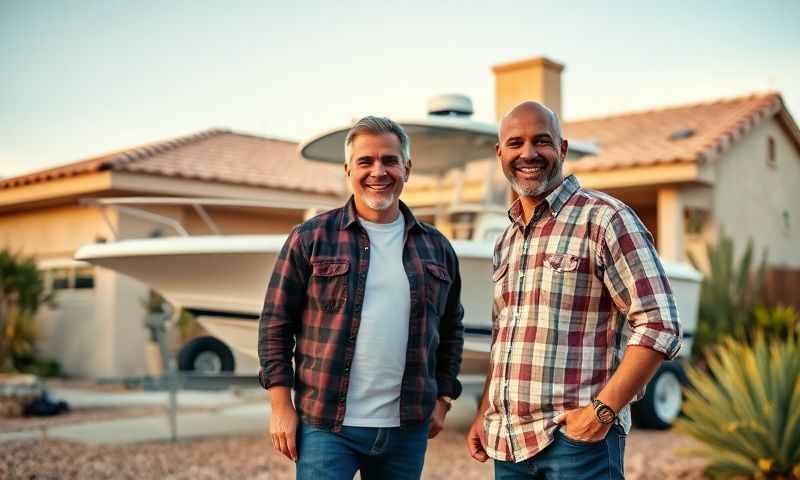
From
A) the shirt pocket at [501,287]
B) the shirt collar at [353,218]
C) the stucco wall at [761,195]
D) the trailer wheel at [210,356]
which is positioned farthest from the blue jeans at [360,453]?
the stucco wall at [761,195]

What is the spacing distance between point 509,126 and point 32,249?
1550 cm

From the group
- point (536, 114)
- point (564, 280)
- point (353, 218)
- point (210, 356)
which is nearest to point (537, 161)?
point (536, 114)

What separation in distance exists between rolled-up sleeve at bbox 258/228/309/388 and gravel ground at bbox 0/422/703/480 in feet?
13.0

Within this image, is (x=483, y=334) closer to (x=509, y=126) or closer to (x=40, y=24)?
(x=509, y=126)

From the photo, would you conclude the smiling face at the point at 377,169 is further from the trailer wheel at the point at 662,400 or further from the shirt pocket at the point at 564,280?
the trailer wheel at the point at 662,400

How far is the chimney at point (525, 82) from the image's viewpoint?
39.3 ft

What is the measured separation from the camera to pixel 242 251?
7277 millimetres

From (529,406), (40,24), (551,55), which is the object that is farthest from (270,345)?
(40,24)

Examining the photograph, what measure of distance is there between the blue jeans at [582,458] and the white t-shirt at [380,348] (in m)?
0.53

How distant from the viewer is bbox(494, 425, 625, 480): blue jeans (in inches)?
101

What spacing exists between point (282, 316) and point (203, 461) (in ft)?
15.5

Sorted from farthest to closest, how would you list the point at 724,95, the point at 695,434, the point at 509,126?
the point at 724,95, the point at 695,434, the point at 509,126

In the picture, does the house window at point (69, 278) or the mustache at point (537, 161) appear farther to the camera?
the house window at point (69, 278)

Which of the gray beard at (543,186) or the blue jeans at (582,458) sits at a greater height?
the gray beard at (543,186)
